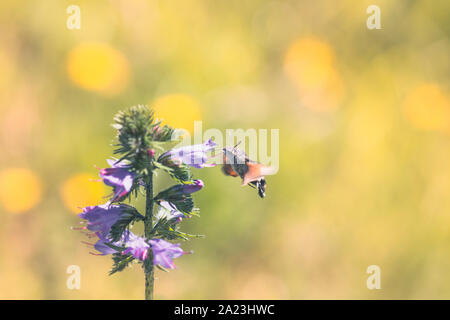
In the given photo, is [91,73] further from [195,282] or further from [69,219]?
[195,282]

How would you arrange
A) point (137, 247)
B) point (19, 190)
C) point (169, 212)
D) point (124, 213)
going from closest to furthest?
point (137, 247) < point (124, 213) < point (169, 212) < point (19, 190)

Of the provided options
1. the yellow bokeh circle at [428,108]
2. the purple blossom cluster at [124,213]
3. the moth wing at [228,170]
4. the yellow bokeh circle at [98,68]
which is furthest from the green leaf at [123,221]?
the yellow bokeh circle at [428,108]

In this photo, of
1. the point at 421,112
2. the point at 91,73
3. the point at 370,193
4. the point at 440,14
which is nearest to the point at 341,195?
the point at 370,193

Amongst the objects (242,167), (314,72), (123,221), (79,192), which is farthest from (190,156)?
(314,72)

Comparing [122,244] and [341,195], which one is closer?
[122,244]

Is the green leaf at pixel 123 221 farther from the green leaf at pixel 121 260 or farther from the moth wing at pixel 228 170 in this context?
the moth wing at pixel 228 170

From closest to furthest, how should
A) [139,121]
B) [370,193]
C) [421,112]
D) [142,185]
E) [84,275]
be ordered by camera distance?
[139,121]
[142,185]
[84,275]
[370,193]
[421,112]

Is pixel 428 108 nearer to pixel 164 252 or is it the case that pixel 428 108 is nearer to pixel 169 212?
pixel 169 212
